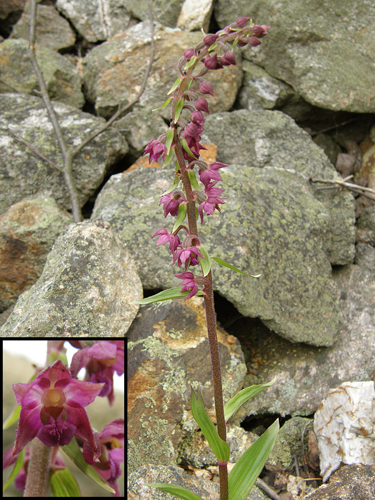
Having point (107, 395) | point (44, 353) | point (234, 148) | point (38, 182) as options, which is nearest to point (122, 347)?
point (107, 395)

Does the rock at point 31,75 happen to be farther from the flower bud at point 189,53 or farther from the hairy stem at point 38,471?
the hairy stem at point 38,471

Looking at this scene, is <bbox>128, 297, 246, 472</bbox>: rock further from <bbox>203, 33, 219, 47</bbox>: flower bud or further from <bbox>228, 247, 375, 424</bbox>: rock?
<bbox>203, 33, 219, 47</bbox>: flower bud

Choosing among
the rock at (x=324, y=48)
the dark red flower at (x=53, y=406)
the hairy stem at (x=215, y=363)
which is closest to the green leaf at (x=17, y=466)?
the dark red flower at (x=53, y=406)

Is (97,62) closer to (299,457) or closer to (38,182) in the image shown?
(38,182)

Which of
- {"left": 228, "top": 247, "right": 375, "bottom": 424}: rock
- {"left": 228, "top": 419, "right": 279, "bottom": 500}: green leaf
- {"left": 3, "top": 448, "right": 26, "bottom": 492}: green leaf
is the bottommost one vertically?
{"left": 228, "top": 247, "right": 375, "bottom": 424}: rock

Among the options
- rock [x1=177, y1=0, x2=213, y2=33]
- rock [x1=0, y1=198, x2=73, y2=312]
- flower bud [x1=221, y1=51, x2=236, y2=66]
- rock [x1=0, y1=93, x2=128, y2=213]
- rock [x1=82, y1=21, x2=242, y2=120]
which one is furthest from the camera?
rock [x1=177, y1=0, x2=213, y2=33]

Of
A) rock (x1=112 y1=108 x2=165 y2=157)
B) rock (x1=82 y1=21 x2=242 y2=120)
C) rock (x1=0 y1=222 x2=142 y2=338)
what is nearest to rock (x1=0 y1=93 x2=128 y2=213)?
rock (x1=112 y1=108 x2=165 y2=157)

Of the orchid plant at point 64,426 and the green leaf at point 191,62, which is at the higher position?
the green leaf at point 191,62
